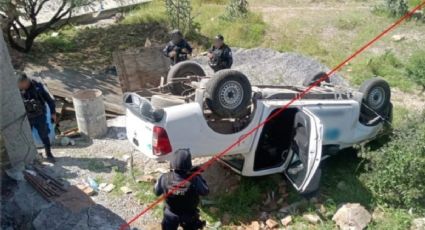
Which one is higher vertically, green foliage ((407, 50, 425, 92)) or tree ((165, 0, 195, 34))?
tree ((165, 0, 195, 34))

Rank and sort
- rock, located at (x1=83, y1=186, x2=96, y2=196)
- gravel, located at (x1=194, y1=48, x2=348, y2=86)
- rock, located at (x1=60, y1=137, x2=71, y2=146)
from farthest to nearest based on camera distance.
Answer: gravel, located at (x1=194, y1=48, x2=348, y2=86) < rock, located at (x1=60, y1=137, x2=71, y2=146) < rock, located at (x1=83, y1=186, x2=96, y2=196)

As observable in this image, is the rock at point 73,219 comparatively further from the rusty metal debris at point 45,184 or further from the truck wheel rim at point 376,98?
the truck wheel rim at point 376,98

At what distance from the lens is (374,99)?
21.4 feet

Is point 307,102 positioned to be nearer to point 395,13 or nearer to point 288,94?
point 288,94

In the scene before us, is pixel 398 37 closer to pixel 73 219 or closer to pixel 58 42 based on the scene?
pixel 58 42

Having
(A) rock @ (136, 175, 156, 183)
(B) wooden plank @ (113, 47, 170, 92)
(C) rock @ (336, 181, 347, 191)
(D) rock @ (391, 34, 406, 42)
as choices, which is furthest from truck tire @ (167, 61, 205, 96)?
(D) rock @ (391, 34, 406, 42)

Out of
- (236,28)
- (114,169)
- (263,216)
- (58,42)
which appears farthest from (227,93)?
(58,42)

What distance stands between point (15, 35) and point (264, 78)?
8291 mm

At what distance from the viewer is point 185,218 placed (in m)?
4.52

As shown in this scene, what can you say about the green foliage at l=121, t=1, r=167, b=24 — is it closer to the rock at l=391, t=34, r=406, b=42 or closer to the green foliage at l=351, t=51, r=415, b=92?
the green foliage at l=351, t=51, r=415, b=92

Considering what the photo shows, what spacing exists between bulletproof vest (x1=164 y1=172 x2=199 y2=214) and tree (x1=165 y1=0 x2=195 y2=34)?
31.7ft

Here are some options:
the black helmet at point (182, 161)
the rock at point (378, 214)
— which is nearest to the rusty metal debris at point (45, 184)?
the black helmet at point (182, 161)

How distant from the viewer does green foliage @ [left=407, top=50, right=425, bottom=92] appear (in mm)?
9952

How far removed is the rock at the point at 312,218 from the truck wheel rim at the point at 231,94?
5.22 ft
